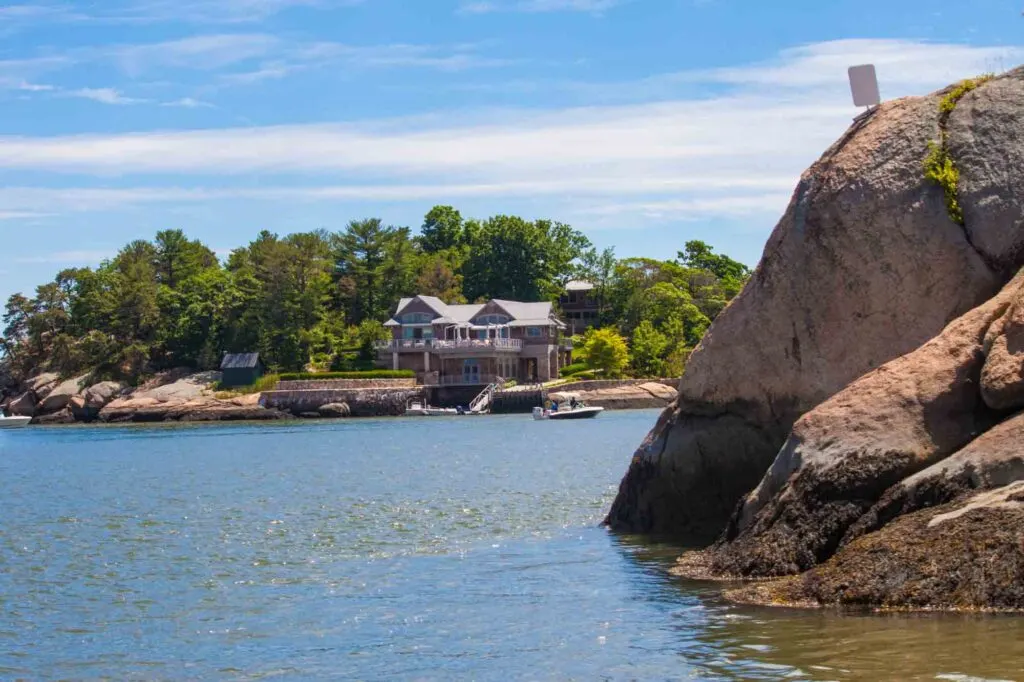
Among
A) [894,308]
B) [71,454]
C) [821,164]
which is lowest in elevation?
[71,454]

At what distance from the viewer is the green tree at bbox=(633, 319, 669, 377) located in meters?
113

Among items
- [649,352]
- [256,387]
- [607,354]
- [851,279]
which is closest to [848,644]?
[851,279]

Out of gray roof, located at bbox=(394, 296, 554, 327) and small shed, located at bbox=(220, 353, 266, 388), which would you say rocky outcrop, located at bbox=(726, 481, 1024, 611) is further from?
small shed, located at bbox=(220, 353, 266, 388)

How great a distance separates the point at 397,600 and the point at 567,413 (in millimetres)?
68942

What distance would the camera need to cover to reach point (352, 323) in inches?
5084

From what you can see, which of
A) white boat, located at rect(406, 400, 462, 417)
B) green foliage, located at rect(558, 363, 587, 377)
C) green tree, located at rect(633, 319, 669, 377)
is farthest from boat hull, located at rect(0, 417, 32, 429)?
green tree, located at rect(633, 319, 669, 377)

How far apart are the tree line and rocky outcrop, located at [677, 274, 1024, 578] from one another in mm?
96214

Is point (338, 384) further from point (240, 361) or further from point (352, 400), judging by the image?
point (240, 361)

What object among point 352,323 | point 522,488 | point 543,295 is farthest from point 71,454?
point 543,295

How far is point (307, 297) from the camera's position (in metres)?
121

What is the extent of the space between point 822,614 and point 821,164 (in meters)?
7.77

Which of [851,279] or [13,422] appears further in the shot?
[13,422]

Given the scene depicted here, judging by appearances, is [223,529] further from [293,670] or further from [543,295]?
[543,295]

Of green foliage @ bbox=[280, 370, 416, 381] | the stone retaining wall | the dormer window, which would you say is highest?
the dormer window
